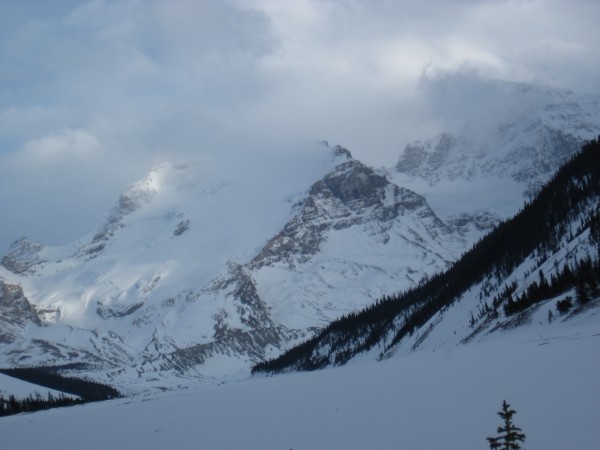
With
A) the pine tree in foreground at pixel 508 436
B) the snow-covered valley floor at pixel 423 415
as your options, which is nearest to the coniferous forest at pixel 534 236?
the snow-covered valley floor at pixel 423 415

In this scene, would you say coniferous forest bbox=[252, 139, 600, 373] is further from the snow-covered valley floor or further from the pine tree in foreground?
the pine tree in foreground

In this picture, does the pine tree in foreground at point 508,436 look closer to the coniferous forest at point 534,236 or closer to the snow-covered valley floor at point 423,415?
the snow-covered valley floor at point 423,415

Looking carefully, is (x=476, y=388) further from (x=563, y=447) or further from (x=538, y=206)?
(x=538, y=206)

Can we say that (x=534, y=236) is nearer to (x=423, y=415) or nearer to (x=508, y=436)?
(x=423, y=415)

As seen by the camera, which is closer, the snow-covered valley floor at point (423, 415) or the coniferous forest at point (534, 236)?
the snow-covered valley floor at point (423, 415)

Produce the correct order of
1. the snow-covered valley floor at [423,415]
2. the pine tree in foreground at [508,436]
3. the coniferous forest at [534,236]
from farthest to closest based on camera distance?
1. the coniferous forest at [534,236]
2. the snow-covered valley floor at [423,415]
3. the pine tree in foreground at [508,436]

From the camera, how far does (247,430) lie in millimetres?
36750

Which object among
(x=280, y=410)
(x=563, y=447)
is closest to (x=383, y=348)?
(x=280, y=410)

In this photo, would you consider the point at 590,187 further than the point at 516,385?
Yes

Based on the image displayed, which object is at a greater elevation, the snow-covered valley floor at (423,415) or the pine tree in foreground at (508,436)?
the pine tree in foreground at (508,436)

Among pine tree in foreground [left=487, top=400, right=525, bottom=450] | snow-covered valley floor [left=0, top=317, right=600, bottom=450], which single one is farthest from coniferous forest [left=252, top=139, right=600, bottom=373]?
pine tree in foreground [left=487, top=400, right=525, bottom=450]

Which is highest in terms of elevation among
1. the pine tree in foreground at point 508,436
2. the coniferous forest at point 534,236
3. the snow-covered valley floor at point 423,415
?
the coniferous forest at point 534,236

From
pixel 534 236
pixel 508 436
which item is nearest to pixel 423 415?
pixel 508 436

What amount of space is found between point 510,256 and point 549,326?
9720 cm
